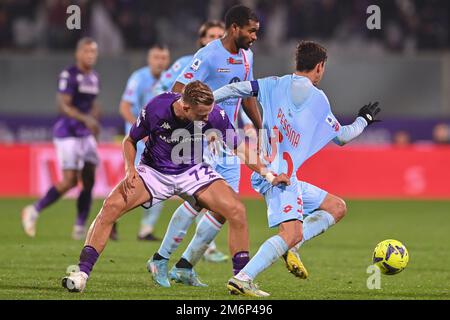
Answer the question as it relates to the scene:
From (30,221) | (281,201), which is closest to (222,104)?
(281,201)

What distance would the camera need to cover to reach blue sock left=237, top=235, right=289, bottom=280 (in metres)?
8.19

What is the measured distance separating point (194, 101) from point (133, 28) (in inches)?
571

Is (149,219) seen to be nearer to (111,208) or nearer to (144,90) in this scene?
(144,90)

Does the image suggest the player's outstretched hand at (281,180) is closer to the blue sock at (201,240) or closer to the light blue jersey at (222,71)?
the blue sock at (201,240)

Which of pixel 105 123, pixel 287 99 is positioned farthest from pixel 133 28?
pixel 287 99

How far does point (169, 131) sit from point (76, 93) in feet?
18.1

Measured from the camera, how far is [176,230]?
368 inches

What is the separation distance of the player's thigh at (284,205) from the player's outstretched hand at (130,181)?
1.10 metres

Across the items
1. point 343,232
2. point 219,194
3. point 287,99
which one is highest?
point 287,99

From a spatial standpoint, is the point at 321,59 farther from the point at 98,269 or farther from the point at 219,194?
the point at 98,269

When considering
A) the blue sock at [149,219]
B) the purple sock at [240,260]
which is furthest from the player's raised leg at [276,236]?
the blue sock at [149,219]

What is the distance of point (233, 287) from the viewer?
818cm

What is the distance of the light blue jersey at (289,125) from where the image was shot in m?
8.52

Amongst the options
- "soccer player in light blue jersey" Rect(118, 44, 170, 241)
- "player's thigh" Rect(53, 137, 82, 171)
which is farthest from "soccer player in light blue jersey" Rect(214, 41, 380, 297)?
"player's thigh" Rect(53, 137, 82, 171)
